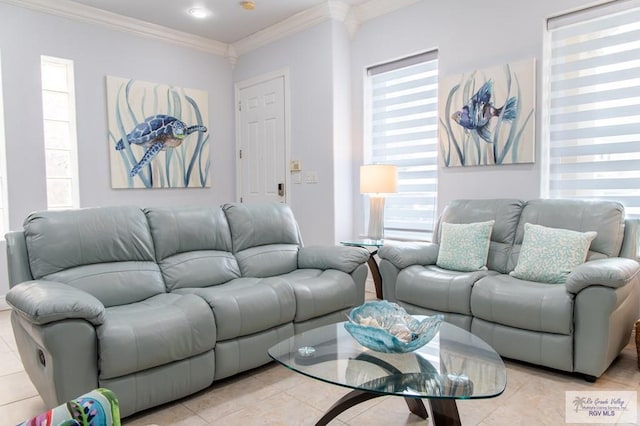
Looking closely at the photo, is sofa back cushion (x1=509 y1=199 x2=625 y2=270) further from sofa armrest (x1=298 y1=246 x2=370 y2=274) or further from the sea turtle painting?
the sea turtle painting

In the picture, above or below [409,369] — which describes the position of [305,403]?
below

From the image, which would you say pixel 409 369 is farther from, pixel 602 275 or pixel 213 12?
pixel 213 12

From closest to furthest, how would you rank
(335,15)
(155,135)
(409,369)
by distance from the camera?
(409,369)
(335,15)
(155,135)

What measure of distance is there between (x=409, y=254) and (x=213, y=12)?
311 centimetres

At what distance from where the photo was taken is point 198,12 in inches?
171

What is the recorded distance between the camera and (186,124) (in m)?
5.00

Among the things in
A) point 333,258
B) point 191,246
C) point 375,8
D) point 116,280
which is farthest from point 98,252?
point 375,8

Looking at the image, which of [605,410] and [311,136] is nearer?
[605,410]

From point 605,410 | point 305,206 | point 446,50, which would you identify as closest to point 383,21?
point 446,50

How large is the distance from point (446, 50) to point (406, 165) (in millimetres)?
1071

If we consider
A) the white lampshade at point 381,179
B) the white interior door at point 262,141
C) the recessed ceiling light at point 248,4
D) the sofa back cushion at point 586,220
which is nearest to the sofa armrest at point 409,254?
the sofa back cushion at point 586,220

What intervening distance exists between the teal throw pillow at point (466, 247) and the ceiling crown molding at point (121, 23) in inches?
145

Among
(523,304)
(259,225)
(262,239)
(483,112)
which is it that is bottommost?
(523,304)

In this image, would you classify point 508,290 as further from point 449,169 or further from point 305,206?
point 305,206
